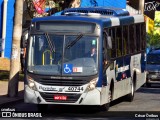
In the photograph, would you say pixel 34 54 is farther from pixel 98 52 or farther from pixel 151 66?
pixel 151 66

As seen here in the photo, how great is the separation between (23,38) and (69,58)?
151 centimetres

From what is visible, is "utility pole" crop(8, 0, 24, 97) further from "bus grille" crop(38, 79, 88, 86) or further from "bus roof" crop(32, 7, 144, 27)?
"bus grille" crop(38, 79, 88, 86)

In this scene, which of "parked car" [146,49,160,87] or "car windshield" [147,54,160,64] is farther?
"car windshield" [147,54,160,64]

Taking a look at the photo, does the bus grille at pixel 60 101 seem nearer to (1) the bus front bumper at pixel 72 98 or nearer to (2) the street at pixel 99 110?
(1) the bus front bumper at pixel 72 98

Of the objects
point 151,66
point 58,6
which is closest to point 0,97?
point 58,6

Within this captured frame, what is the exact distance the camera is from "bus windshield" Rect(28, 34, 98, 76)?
55.4 ft

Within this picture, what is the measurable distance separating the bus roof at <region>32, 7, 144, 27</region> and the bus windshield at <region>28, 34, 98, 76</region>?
21.2 inches

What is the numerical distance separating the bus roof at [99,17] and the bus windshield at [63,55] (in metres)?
0.54

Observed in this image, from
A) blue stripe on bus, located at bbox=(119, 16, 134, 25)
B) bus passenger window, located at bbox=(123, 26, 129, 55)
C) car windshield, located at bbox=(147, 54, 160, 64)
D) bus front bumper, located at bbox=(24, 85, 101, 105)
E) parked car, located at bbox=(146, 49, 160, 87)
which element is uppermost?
blue stripe on bus, located at bbox=(119, 16, 134, 25)

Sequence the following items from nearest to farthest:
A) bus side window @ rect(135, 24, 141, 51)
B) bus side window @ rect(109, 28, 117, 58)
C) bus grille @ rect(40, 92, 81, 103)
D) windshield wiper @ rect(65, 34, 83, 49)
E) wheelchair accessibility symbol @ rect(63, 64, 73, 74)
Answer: bus grille @ rect(40, 92, 81, 103) → wheelchair accessibility symbol @ rect(63, 64, 73, 74) → windshield wiper @ rect(65, 34, 83, 49) → bus side window @ rect(109, 28, 117, 58) → bus side window @ rect(135, 24, 141, 51)

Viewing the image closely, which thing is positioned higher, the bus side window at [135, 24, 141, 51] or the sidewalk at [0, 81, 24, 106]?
the bus side window at [135, 24, 141, 51]

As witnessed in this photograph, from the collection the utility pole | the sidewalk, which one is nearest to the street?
the sidewalk

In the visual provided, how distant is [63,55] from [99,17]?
78.9 inches

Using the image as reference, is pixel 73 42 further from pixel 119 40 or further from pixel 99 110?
pixel 119 40
